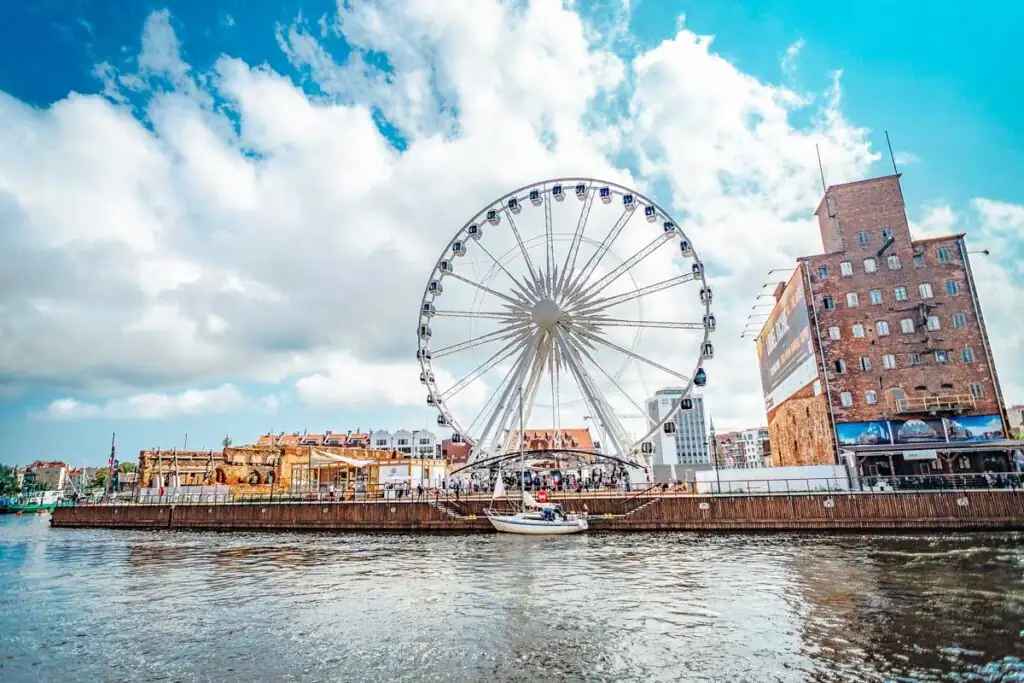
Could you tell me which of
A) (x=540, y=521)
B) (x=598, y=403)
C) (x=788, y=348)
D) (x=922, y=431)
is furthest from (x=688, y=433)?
(x=540, y=521)

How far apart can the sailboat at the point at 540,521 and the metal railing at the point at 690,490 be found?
2377mm

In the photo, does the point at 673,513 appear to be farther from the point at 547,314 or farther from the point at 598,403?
the point at 547,314

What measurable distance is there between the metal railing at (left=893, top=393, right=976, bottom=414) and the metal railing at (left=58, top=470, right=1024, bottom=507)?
264 inches

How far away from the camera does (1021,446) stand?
4491cm

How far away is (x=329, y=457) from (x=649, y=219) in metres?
35.6

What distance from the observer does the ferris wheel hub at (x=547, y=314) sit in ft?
151

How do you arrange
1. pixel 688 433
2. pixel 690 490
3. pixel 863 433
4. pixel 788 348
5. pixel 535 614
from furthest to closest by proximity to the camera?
pixel 688 433
pixel 788 348
pixel 863 433
pixel 690 490
pixel 535 614

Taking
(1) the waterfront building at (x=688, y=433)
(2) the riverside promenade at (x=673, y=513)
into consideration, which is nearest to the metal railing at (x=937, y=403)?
(2) the riverside promenade at (x=673, y=513)

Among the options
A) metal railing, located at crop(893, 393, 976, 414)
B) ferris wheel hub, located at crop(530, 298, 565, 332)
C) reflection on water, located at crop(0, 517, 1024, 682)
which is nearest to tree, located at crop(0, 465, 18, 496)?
reflection on water, located at crop(0, 517, 1024, 682)

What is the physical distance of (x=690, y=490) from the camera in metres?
42.2

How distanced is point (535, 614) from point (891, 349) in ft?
149

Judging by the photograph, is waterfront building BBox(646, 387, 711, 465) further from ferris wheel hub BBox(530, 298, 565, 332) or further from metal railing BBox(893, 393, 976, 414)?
ferris wheel hub BBox(530, 298, 565, 332)

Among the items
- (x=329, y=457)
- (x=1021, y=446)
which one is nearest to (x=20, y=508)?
(x=329, y=457)

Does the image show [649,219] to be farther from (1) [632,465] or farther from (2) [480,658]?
(2) [480,658]
